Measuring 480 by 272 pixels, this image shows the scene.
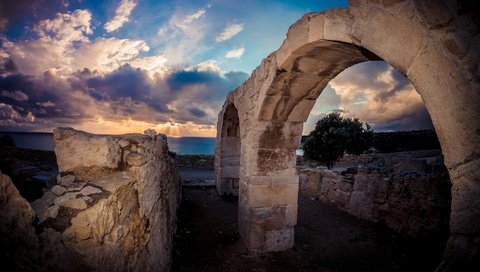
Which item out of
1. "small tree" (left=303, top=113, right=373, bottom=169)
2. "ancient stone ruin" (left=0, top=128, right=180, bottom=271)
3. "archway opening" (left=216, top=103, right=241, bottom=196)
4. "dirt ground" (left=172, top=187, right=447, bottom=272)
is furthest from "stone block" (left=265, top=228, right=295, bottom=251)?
"small tree" (left=303, top=113, right=373, bottom=169)

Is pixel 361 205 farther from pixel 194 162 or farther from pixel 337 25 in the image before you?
pixel 194 162

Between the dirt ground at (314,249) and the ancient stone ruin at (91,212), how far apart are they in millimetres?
1538

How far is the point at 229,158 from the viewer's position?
9.09m

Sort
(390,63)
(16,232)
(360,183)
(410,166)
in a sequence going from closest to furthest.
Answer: (16,232) < (390,63) < (360,183) < (410,166)

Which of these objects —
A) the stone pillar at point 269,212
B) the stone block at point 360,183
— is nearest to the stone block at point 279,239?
the stone pillar at point 269,212

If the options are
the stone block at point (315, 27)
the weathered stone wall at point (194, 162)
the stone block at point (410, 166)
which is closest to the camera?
the stone block at point (315, 27)

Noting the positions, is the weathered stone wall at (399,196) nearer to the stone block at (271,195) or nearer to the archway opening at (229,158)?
the stone block at (271,195)

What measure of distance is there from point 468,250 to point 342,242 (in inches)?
163

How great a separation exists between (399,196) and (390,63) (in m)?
4.57

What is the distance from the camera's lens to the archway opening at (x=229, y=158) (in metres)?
8.91

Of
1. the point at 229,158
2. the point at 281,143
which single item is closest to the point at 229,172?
the point at 229,158

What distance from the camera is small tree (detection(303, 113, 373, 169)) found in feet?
45.4

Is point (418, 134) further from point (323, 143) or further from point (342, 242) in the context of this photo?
point (342, 242)

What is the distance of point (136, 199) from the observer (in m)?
2.56
